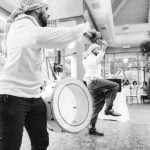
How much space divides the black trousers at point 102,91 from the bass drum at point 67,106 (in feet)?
5.26

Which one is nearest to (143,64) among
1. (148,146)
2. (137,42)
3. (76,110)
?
(137,42)

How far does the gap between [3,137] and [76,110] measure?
749 millimetres

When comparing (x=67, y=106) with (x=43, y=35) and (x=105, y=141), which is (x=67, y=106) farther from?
(x=105, y=141)

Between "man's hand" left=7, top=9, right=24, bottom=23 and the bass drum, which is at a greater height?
"man's hand" left=7, top=9, right=24, bottom=23

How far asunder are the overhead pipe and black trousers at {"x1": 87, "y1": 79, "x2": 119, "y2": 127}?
3289 mm

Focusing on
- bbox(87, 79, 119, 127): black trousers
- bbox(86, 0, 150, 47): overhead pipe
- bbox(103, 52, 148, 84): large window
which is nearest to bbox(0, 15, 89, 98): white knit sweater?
bbox(87, 79, 119, 127): black trousers

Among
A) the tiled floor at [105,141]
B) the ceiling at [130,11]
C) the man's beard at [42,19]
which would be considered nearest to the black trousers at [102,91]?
the tiled floor at [105,141]

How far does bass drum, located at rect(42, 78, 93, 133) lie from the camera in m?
1.55

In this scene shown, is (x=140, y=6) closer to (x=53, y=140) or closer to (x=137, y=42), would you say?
(x=137, y=42)

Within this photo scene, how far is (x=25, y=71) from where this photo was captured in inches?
52.1

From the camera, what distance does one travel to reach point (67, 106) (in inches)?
69.0

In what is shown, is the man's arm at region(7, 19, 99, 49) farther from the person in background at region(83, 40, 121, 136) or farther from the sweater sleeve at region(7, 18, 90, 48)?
the person in background at region(83, 40, 121, 136)

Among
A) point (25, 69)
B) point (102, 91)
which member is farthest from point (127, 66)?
point (25, 69)

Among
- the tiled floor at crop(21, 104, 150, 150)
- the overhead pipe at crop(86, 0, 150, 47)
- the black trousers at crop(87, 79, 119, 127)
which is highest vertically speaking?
the overhead pipe at crop(86, 0, 150, 47)
